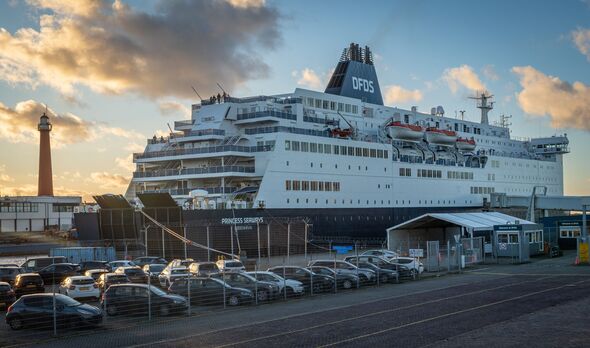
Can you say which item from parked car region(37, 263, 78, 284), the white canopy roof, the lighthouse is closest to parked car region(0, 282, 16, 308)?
parked car region(37, 263, 78, 284)

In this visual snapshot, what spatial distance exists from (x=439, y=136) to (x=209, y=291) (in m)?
56.9

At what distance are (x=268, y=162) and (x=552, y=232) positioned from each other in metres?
25.7

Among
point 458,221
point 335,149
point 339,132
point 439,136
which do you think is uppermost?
point 439,136

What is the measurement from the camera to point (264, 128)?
54.9 metres

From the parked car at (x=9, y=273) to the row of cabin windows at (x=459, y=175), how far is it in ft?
178

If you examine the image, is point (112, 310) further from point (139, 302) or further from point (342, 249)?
point (342, 249)

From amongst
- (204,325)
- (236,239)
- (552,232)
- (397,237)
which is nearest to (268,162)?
(236,239)

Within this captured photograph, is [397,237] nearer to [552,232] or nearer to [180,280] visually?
[552,232]

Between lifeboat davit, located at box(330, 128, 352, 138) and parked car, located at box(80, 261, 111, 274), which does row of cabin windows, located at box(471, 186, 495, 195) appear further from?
parked car, located at box(80, 261, 111, 274)

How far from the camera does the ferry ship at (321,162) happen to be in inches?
2051

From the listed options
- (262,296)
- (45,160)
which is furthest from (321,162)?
(45,160)

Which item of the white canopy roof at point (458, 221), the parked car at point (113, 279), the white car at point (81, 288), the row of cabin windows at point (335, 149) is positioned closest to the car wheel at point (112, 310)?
the white car at point (81, 288)

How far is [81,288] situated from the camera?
2753 cm

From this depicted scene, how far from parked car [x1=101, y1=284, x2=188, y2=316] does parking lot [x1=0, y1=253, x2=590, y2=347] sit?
14.5 inches
